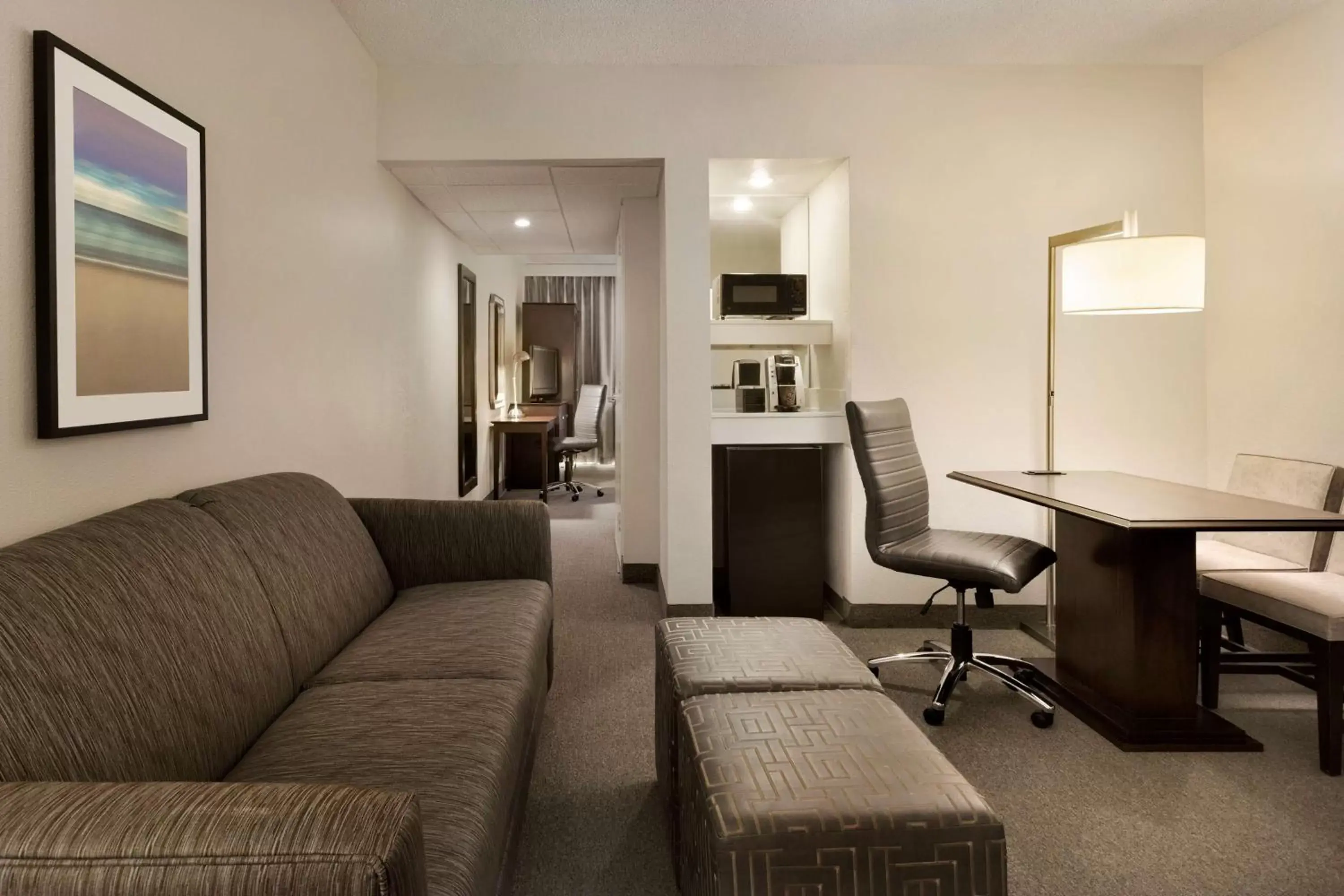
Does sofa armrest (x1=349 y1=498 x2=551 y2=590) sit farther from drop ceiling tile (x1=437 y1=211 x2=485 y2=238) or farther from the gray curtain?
the gray curtain

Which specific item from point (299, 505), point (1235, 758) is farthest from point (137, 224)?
point (1235, 758)

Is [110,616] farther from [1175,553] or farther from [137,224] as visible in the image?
[1175,553]

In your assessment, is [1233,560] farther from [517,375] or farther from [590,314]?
[590,314]

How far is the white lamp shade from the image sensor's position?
8.43 ft

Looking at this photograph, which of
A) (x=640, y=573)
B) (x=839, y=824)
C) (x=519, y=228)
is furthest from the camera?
(x=519, y=228)

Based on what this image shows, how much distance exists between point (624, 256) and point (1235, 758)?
3.59m

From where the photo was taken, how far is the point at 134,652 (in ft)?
4.27

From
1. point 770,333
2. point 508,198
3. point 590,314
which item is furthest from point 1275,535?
point 590,314

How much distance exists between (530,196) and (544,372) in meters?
4.66

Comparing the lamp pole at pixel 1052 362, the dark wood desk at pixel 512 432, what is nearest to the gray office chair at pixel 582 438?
the dark wood desk at pixel 512 432

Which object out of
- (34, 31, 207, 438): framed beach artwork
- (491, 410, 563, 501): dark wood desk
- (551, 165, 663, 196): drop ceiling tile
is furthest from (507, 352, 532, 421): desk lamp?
(34, 31, 207, 438): framed beach artwork

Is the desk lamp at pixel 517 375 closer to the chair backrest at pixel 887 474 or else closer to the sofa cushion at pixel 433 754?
the chair backrest at pixel 887 474

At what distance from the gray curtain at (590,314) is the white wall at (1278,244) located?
22.5 feet

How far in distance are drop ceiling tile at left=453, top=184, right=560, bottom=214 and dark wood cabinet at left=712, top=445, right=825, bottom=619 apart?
1837mm
